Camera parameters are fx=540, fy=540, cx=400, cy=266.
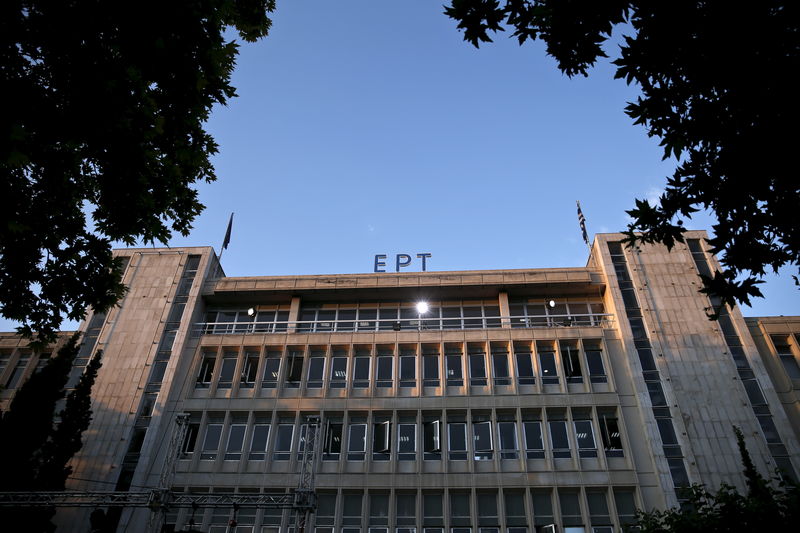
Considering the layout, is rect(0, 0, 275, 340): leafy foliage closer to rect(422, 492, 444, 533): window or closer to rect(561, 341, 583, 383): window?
rect(422, 492, 444, 533): window

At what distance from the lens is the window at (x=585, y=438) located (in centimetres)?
2977

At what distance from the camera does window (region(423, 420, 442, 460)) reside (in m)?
30.6

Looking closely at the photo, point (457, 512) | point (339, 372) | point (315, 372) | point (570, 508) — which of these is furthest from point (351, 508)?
point (570, 508)

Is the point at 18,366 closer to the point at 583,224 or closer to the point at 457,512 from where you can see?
the point at 457,512

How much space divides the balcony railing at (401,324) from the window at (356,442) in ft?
22.5

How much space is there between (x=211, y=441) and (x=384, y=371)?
36.1ft

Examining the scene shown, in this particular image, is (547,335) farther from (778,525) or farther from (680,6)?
(680,6)

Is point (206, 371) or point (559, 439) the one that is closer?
point (559, 439)

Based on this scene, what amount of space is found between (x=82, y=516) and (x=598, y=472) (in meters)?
27.3

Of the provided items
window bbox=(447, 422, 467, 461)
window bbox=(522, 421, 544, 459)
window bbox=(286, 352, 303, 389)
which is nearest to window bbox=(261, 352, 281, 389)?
window bbox=(286, 352, 303, 389)

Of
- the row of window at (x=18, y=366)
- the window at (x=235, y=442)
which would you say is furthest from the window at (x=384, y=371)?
the row of window at (x=18, y=366)

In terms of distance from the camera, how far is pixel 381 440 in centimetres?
3144

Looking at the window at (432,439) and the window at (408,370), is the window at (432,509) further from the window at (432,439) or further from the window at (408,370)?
the window at (408,370)

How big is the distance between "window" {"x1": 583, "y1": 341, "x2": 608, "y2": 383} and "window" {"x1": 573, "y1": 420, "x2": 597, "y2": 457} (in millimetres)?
2801
